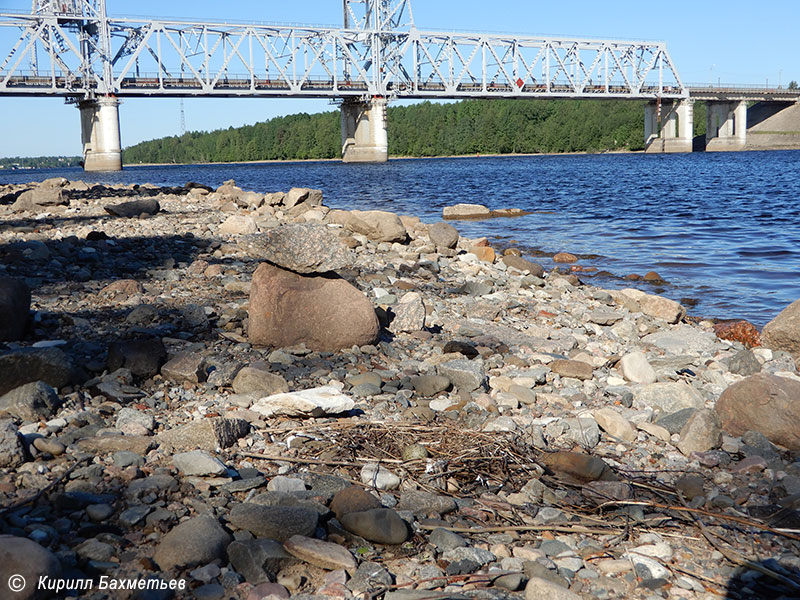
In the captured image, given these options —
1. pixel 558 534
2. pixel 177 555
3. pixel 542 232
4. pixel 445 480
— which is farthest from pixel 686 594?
pixel 542 232

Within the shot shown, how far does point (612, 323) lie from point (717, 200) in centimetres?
2046

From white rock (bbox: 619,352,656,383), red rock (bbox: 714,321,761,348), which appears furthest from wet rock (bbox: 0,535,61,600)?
red rock (bbox: 714,321,761,348)

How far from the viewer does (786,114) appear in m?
99.8

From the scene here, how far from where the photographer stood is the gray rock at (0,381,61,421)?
4191mm

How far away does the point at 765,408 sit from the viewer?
458cm

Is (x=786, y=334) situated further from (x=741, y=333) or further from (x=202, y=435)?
(x=202, y=435)

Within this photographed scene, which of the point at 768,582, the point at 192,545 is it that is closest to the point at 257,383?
the point at 192,545

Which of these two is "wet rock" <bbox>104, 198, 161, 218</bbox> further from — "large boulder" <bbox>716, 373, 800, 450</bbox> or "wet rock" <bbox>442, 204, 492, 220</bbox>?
"large boulder" <bbox>716, 373, 800, 450</bbox>

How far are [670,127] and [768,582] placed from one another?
103212 millimetres

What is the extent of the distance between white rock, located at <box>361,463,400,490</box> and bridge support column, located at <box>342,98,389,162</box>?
82.4 meters

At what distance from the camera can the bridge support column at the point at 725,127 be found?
9579cm

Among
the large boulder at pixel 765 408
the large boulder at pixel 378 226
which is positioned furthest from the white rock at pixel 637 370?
the large boulder at pixel 378 226

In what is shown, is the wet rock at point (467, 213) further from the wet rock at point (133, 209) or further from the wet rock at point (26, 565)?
the wet rock at point (26, 565)

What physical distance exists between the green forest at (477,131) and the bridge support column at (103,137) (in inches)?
2516
